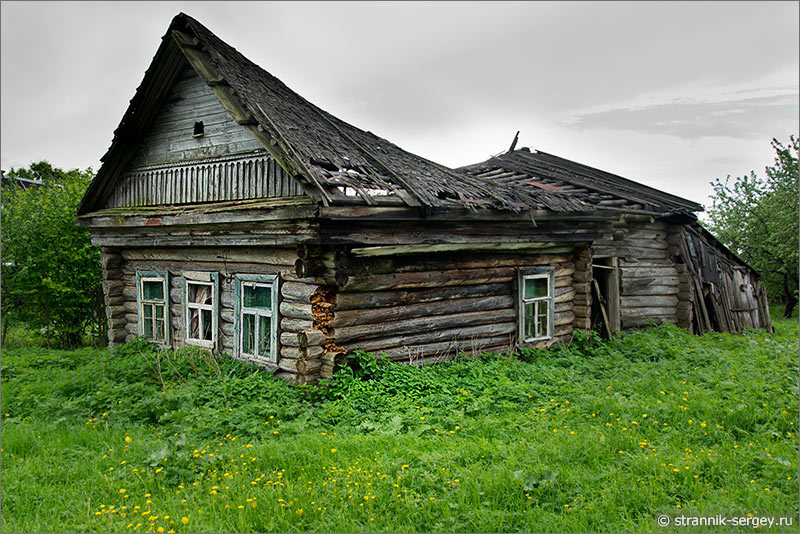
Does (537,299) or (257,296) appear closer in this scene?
(257,296)

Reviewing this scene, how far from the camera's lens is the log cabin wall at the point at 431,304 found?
8039 millimetres

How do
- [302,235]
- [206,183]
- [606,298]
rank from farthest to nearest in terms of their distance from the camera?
[606,298] → [206,183] → [302,235]

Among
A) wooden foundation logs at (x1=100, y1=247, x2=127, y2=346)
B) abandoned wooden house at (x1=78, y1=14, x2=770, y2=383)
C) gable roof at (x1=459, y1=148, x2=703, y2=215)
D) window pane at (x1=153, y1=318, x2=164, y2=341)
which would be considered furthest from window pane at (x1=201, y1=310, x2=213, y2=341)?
gable roof at (x1=459, y1=148, x2=703, y2=215)

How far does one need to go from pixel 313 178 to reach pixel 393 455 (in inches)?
139

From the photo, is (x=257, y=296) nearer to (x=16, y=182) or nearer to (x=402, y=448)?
(x=402, y=448)

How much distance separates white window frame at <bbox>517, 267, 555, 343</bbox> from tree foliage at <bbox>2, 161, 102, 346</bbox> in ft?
35.9

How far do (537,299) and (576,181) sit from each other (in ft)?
14.3

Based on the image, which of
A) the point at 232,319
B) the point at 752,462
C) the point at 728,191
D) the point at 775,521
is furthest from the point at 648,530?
the point at 728,191

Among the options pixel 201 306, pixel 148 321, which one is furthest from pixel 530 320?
pixel 148 321

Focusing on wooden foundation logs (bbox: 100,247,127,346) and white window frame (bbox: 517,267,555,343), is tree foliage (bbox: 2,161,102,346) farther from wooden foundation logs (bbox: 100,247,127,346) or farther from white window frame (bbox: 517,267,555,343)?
white window frame (bbox: 517,267,555,343)

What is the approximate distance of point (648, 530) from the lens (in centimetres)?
412

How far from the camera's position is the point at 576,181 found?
13.7 metres
